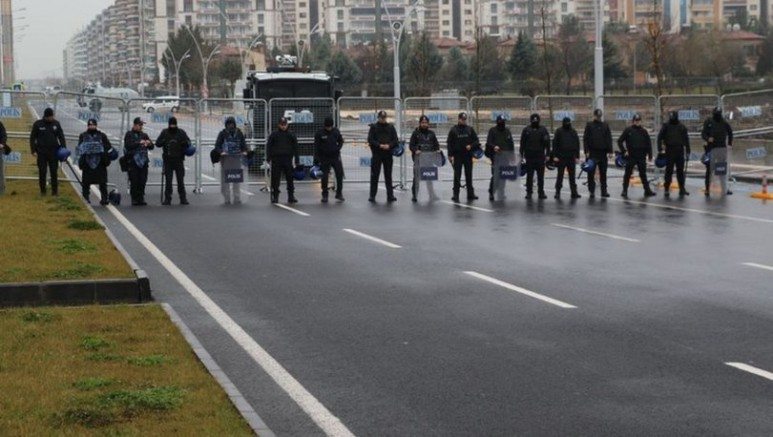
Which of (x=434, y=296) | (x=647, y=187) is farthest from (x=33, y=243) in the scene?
(x=647, y=187)

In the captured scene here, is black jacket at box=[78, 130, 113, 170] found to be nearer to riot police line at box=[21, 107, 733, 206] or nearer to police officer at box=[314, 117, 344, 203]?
riot police line at box=[21, 107, 733, 206]

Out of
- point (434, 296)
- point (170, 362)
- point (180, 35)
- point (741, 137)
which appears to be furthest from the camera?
A: point (180, 35)

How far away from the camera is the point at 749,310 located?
516 inches

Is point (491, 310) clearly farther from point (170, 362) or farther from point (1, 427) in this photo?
point (1, 427)

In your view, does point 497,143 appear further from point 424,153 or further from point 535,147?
point 424,153

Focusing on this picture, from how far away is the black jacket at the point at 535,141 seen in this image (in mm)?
28359

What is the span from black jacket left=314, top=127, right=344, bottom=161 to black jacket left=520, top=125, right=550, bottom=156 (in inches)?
145

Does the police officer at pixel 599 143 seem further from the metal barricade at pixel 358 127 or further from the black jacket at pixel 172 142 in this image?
the black jacket at pixel 172 142

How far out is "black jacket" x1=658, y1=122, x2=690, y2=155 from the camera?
94.7ft

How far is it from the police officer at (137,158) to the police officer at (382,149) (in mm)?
4419

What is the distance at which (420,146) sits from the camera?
29.2 m

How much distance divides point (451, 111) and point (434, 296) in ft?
69.5

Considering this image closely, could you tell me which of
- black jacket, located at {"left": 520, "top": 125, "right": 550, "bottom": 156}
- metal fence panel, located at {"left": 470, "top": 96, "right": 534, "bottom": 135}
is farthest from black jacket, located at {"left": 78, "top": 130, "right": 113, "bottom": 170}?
metal fence panel, located at {"left": 470, "top": 96, "right": 534, "bottom": 135}

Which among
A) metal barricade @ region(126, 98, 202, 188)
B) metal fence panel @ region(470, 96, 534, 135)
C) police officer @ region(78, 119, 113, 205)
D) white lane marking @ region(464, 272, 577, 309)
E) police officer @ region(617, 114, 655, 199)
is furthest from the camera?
metal fence panel @ region(470, 96, 534, 135)
